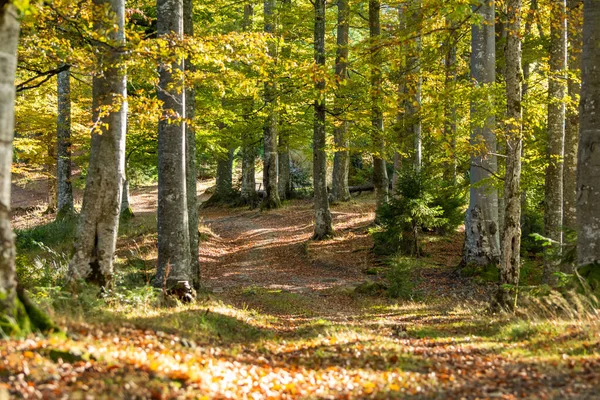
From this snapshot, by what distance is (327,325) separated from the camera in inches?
335

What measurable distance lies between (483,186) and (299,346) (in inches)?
340

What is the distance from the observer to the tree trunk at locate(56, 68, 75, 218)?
2088 cm

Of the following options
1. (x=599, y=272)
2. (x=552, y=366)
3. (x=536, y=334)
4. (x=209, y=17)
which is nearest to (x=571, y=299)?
(x=599, y=272)

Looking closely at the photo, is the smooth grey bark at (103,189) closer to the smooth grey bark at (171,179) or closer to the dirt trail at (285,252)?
the smooth grey bark at (171,179)

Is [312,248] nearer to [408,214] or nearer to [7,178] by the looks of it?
[408,214]

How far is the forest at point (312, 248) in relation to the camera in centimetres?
485

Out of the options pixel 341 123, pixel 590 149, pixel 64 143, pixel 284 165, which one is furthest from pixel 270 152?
pixel 590 149

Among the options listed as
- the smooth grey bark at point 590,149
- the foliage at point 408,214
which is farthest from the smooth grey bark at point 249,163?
the smooth grey bark at point 590,149

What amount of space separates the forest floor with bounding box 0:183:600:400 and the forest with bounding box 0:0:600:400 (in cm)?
4

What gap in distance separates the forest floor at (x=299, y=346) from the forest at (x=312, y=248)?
4 centimetres

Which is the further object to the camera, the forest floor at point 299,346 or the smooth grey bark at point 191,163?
the smooth grey bark at point 191,163

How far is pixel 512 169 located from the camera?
9.16m

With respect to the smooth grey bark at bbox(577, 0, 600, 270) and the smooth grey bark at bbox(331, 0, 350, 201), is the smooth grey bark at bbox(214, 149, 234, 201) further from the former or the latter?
the smooth grey bark at bbox(577, 0, 600, 270)

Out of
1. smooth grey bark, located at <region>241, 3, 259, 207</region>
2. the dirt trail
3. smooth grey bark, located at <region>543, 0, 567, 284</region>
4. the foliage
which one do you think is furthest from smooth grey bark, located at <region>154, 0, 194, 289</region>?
smooth grey bark, located at <region>241, 3, 259, 207</region>
